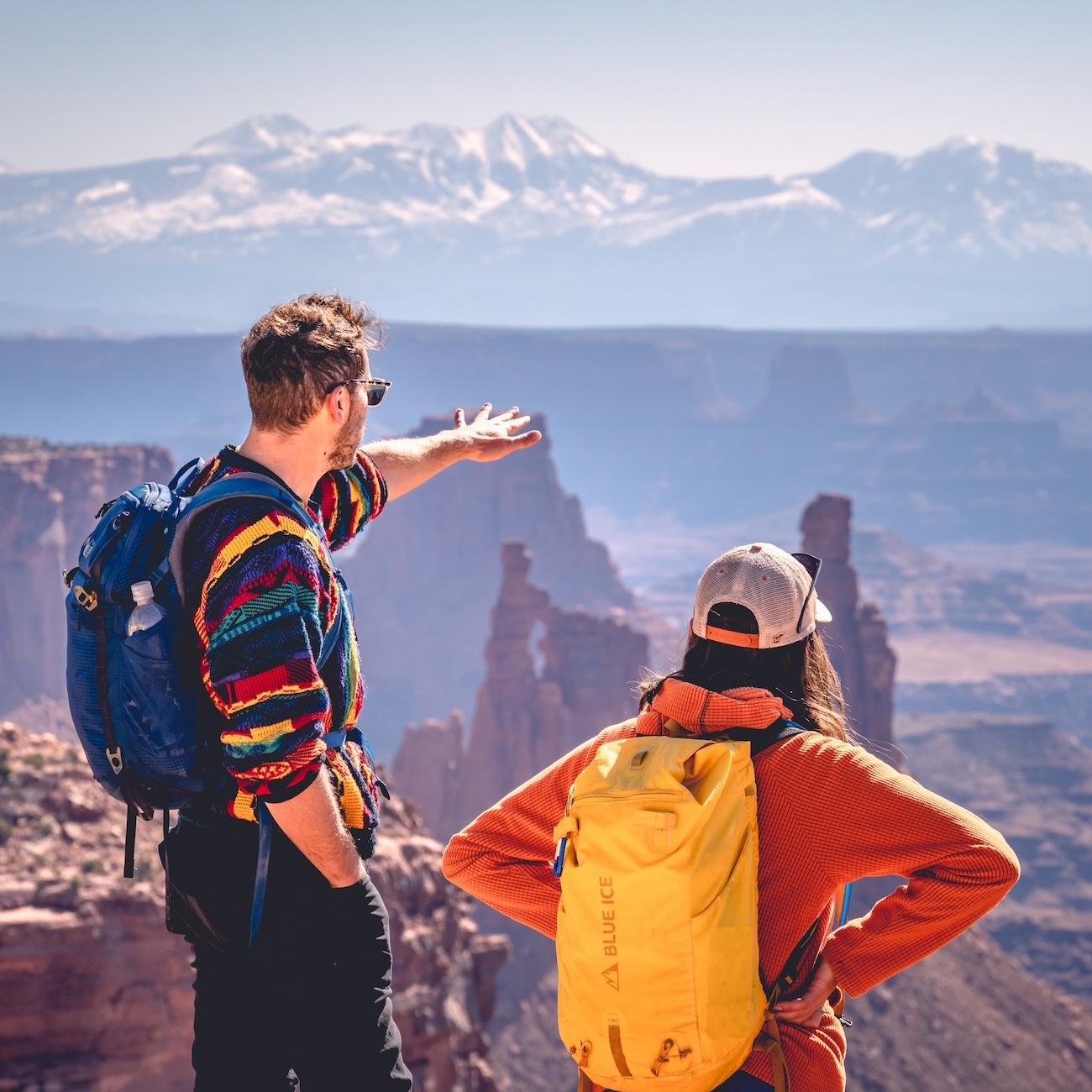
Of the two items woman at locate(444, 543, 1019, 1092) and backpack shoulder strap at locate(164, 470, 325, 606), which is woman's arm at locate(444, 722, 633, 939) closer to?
woman at locate(444, 543, 1019, 1092)

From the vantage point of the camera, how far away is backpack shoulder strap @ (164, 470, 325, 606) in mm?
3805

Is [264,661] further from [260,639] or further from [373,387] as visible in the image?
[373,387]

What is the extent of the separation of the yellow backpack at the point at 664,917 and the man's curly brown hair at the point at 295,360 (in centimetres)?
133

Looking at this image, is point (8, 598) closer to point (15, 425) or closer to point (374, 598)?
point (374, 598)

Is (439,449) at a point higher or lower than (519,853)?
higher

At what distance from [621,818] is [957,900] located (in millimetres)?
899

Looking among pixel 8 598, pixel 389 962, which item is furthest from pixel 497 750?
pixel 389 962

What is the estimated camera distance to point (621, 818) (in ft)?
11.3

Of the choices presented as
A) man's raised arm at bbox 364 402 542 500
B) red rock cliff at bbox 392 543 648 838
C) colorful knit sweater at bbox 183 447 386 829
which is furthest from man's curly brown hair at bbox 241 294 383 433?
red rock cliff at bbox 392 543 648 838

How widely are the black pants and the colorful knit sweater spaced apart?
0.66 feet

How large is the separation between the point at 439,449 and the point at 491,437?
0.77 feet

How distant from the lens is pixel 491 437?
5.56 meters

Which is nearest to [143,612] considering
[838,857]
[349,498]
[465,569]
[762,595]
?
[349,498]

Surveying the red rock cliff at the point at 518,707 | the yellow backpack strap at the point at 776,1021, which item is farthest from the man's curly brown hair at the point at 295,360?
Answer: the red rock cliff at the point at 518,707
